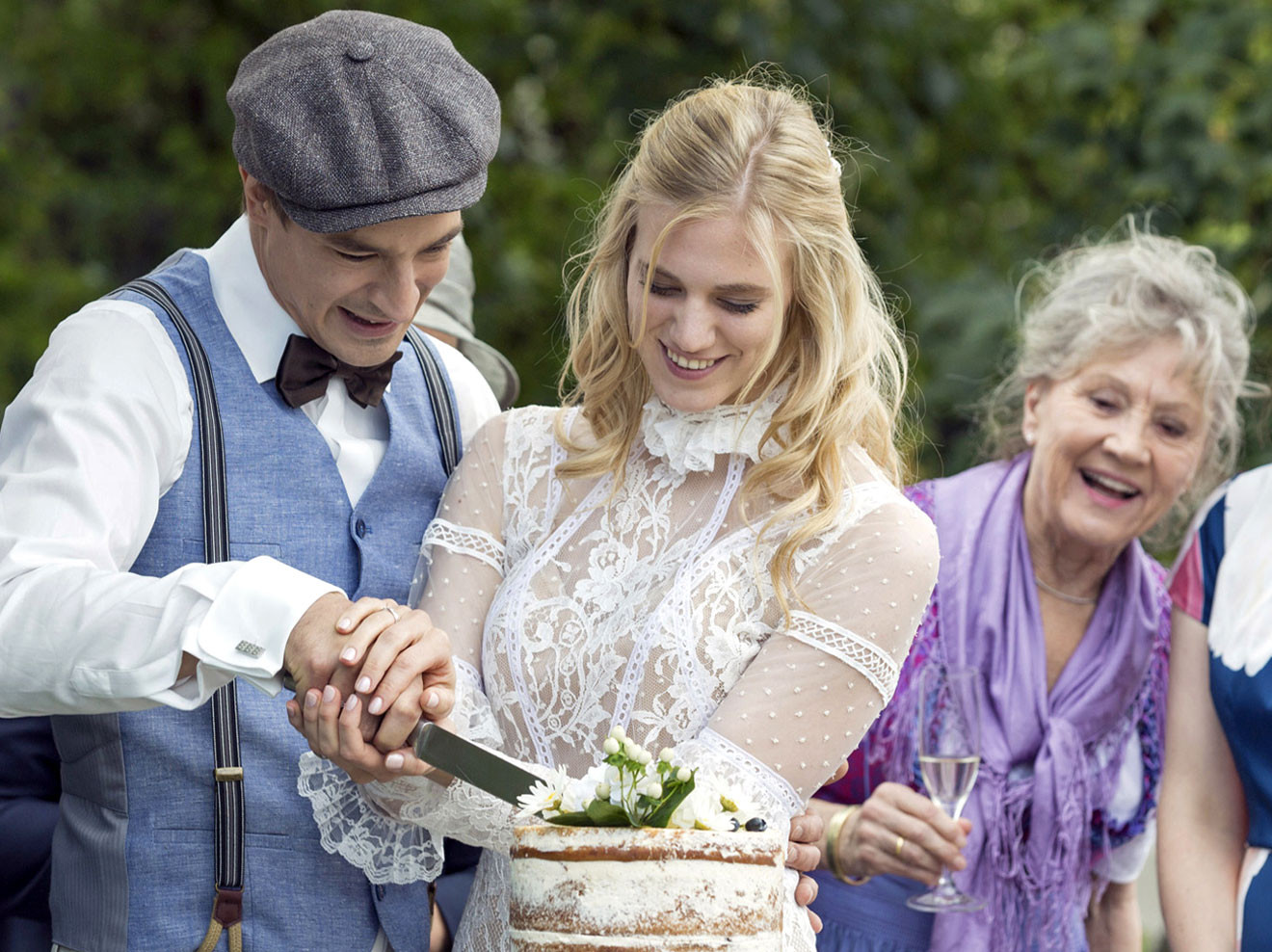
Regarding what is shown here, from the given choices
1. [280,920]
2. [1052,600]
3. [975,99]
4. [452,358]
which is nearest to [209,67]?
[975,99]

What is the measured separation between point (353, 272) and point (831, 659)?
831 mm

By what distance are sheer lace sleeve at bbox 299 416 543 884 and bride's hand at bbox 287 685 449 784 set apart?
114mm

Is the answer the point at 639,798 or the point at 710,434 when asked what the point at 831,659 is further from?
the point at 639,798

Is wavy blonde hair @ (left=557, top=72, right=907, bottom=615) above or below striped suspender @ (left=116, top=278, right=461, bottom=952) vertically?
above

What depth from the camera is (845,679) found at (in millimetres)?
1962

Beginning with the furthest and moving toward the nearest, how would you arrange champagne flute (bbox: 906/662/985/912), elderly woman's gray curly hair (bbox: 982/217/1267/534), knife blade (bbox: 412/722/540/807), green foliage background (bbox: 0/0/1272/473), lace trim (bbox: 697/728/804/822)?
green foliage background (bbox: 0/0/1272/473), elderly woman's gray curly hair (bbox: 982/217/1267/534), champagne flute (bbox: 906/662/985/912), lace trim (bbox: 697/728/804/822), knife blade (bbox: 412/722/540/807)

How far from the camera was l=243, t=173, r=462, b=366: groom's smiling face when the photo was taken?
6.79 ft

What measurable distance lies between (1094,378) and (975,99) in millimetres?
3068

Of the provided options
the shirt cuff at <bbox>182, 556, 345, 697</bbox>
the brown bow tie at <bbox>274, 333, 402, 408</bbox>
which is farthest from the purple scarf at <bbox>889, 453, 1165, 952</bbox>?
the shirt cuff at <bbox>182, 556, 345, 697</bbox>

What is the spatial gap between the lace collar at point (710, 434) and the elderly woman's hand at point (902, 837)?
0.87 metres

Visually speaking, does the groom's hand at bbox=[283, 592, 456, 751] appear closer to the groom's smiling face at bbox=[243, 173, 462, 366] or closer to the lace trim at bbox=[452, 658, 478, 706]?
the lace trim at bbox=[452, 658, 478, 706]

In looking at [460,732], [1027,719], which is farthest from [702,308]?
[1027,719]

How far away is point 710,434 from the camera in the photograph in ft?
7.10

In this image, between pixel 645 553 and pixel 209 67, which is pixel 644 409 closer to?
pixel 645 553
